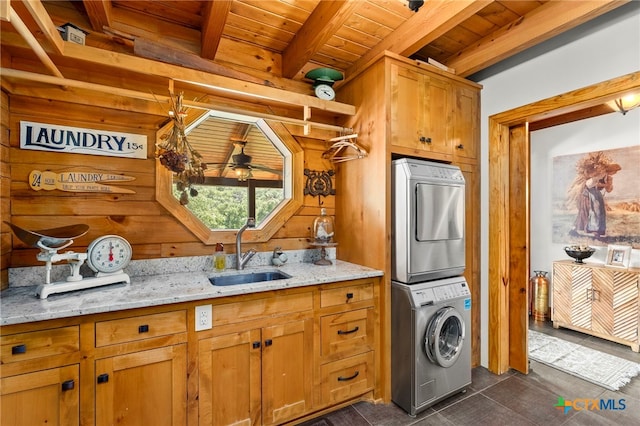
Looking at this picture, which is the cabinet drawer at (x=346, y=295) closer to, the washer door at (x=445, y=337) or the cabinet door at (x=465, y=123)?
the washer door at (x=445, y=337)

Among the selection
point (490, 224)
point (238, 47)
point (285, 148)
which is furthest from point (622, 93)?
point (238, 47)

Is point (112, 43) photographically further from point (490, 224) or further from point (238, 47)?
point (490, 224)

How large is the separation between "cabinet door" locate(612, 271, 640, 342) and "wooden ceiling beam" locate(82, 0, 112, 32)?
16.6ft

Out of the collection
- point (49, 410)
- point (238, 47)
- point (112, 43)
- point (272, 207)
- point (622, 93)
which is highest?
point (238, 47)

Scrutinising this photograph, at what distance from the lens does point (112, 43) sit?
1.96 meters

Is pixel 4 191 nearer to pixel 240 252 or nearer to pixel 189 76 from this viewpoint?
pixel 189 76

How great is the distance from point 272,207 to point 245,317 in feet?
3.47

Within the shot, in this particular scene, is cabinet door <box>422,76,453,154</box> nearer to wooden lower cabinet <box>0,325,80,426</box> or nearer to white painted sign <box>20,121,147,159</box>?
white painted sign <box>20,121,147,159</box>

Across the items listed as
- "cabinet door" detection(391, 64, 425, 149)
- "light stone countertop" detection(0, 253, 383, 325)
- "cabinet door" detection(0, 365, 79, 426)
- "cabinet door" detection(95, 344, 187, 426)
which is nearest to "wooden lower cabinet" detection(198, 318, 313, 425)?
"cabinet door" detection(95, 344, 187, 426)

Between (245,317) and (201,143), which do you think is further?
(201,143)

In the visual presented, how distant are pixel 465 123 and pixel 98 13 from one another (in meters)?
2.86

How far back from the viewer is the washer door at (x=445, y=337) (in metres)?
2.06

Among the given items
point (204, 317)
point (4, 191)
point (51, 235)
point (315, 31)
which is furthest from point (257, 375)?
point (315, 31)

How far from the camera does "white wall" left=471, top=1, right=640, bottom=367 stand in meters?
1.88
